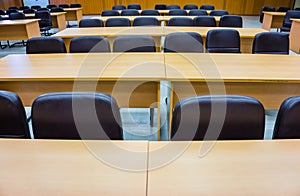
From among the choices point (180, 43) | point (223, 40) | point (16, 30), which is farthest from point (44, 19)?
point (223, 40)

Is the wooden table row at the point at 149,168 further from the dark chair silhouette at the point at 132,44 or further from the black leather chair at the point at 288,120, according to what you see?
the dark chair silhouette at the point at 132,44

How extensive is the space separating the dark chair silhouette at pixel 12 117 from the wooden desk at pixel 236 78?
3.15ft

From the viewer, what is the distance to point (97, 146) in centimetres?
100

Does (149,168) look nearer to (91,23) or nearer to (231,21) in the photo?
(91,23)

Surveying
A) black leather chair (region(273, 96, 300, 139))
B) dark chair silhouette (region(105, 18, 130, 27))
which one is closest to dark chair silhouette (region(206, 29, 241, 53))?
dark chair silhouette (region(105, 18, 130, 27))

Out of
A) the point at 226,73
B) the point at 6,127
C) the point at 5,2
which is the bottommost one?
the point at 6,127

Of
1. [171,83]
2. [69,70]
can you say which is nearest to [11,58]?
[69,70]

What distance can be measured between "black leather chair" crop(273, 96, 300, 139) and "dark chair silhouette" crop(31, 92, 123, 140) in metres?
0.80

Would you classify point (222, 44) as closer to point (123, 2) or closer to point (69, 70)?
point (69, 70)

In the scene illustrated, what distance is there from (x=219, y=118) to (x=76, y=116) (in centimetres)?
70

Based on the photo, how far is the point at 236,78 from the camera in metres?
1.75

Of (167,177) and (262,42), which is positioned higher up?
(262,42)

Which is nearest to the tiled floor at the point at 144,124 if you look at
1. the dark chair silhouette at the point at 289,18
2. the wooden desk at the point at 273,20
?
the dark chair silhouette at the point at 289,18

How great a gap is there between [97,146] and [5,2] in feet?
37.6
